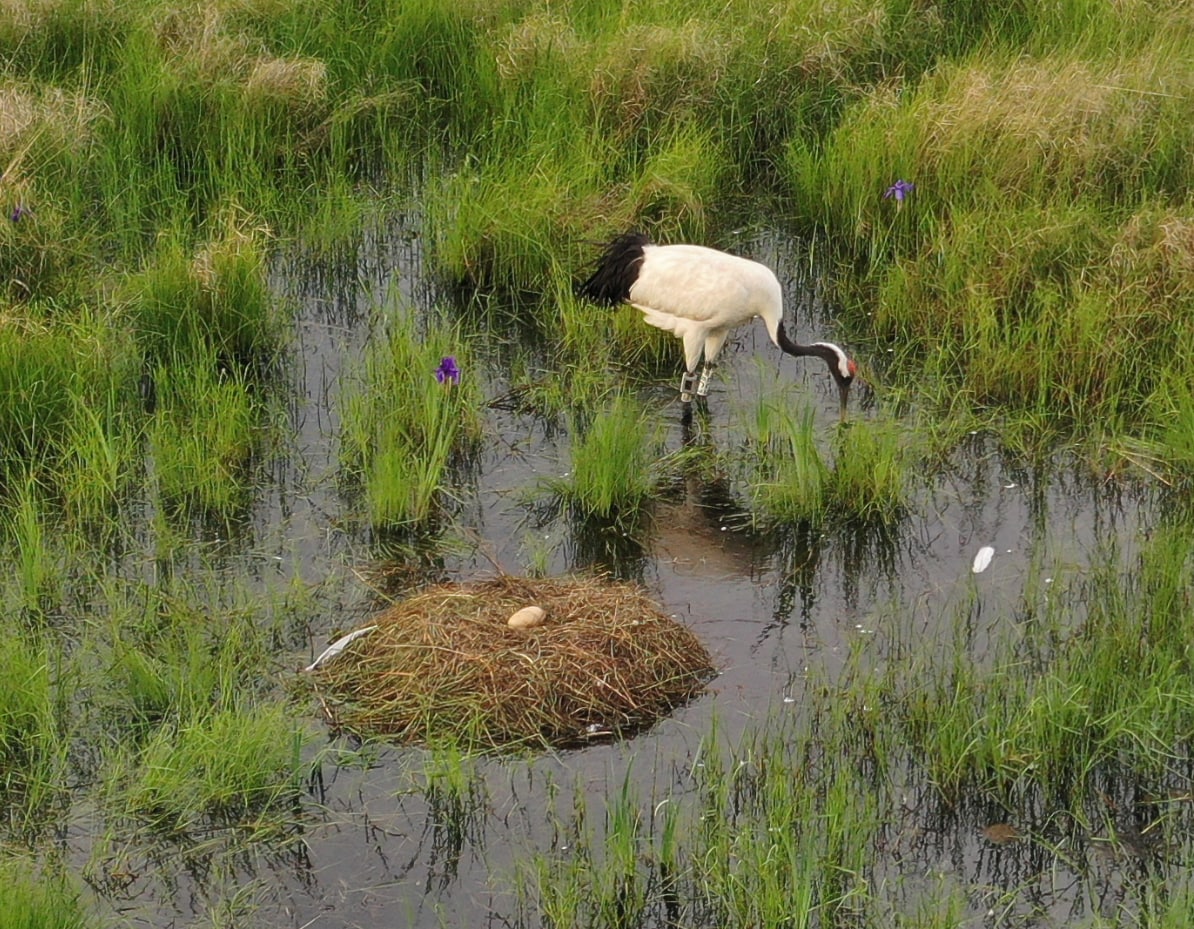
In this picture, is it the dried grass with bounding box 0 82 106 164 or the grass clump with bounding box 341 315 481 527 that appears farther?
the dried grass with bounding box 0 82 106 164

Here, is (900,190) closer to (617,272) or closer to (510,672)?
(617,272)

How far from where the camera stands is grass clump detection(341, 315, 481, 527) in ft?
20.6

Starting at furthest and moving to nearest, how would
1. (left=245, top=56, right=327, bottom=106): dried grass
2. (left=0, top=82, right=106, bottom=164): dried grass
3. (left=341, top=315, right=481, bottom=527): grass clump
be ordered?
(left=245, top=56, right=327, bottom=106): dried grass → (left=0, top=82, right=106, bottom=164): dried grass → (left=341, top=315, right=481, bottom=527): grass clump

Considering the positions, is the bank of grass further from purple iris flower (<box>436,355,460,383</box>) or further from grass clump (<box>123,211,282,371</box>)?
grass clump (<box>123,211,282,371</box>)

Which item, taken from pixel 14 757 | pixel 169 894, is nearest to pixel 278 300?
pixel 14 757

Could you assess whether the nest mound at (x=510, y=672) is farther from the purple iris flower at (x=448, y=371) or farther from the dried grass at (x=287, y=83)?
the dried grass at (x=287, y=83)

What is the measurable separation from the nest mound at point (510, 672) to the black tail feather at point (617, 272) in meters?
2.16

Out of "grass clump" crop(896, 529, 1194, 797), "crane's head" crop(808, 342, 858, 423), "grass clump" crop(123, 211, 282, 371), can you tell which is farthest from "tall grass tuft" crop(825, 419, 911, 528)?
"grass clump" crop(123, 211, 282, 371)

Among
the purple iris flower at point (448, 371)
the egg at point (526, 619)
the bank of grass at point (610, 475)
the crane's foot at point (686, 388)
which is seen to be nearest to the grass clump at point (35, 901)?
the egg at point (526, 619)

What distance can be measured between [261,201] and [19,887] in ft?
16.0

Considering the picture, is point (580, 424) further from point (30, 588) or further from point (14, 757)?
point (14, 757)

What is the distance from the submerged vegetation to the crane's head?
182mm

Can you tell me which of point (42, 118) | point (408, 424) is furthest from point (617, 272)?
point (42, 118)

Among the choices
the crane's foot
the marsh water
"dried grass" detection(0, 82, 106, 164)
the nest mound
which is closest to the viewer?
the marsh water
